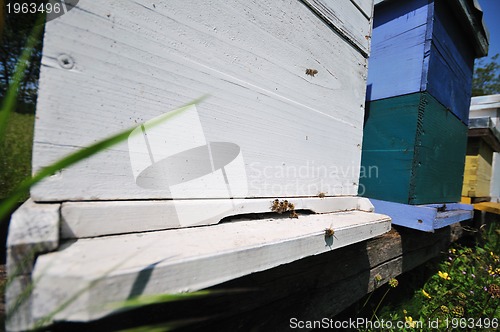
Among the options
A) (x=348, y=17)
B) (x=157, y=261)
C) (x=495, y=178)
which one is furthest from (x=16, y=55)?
(x=495, y=178)

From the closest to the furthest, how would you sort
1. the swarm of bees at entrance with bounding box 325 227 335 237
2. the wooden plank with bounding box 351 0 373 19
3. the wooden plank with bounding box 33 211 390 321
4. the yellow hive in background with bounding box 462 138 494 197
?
the wooden plank with bounding box 33 211 390 321 < the swarm of bees at entrance with bounding box 325 227 335 237 < the wooden plank with bounding box 351 0 373 19 < the yellow hive in background with bounding box 462 138 494 197

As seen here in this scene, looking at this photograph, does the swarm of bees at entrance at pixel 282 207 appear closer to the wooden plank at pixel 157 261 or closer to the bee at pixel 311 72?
the wooden plank at pixel 157 261

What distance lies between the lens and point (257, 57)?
76cm

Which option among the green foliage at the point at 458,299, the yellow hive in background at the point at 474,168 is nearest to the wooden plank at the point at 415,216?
the green foliage at the point at 458,299

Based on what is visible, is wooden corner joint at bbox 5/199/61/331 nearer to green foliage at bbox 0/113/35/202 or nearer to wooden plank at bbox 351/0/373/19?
green foliage at bbox 0/113/35/202

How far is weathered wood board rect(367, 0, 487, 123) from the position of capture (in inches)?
52.8

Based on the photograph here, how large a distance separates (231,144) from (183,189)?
0.69 feet

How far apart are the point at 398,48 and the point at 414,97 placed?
0.39 meters

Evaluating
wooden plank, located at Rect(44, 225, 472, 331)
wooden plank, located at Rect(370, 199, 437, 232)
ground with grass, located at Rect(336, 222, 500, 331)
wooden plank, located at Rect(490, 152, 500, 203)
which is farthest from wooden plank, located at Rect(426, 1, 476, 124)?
wooden plank, located at Rect(490, 152, 500, 203)

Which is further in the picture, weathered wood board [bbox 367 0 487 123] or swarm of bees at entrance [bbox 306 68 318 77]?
weathered wood board [bbox 367 0 487 123]

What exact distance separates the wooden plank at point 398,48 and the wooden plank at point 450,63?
2.8 inches

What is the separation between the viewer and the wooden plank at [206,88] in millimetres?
462

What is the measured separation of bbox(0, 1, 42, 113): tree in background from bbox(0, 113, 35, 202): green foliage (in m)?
0.16

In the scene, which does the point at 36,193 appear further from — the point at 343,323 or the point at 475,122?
the point at 475,122
